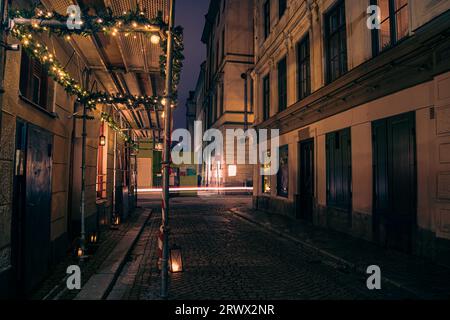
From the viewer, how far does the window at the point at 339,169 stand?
988 centimetres

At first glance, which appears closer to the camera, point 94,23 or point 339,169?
point 94,23

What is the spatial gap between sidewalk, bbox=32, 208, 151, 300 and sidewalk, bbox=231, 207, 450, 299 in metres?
4.70

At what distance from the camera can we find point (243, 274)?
6.10 metres

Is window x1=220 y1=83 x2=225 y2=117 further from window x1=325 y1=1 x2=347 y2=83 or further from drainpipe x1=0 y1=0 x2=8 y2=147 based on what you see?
drainpipe x1=0 y1=0 x2=8 y2=147

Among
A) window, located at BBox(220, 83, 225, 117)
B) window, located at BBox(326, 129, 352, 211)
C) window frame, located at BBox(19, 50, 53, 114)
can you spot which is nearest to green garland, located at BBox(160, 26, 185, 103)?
window frame, located at BBox(19, 50, 53, 114)

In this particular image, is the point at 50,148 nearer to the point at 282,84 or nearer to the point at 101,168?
the point at 101,168

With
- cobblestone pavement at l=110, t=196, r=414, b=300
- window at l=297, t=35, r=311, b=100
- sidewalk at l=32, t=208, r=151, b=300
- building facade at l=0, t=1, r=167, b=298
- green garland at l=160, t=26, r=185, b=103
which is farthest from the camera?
window at l=297, t=35, r=311, b=100

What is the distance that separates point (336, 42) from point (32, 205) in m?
10.5

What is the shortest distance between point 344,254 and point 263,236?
10.8ft

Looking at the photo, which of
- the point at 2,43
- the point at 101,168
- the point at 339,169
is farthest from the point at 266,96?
the point at 2,43

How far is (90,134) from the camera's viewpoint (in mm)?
8328

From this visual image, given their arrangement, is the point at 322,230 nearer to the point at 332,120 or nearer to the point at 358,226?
the point at 358,226

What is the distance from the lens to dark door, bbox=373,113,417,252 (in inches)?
290
